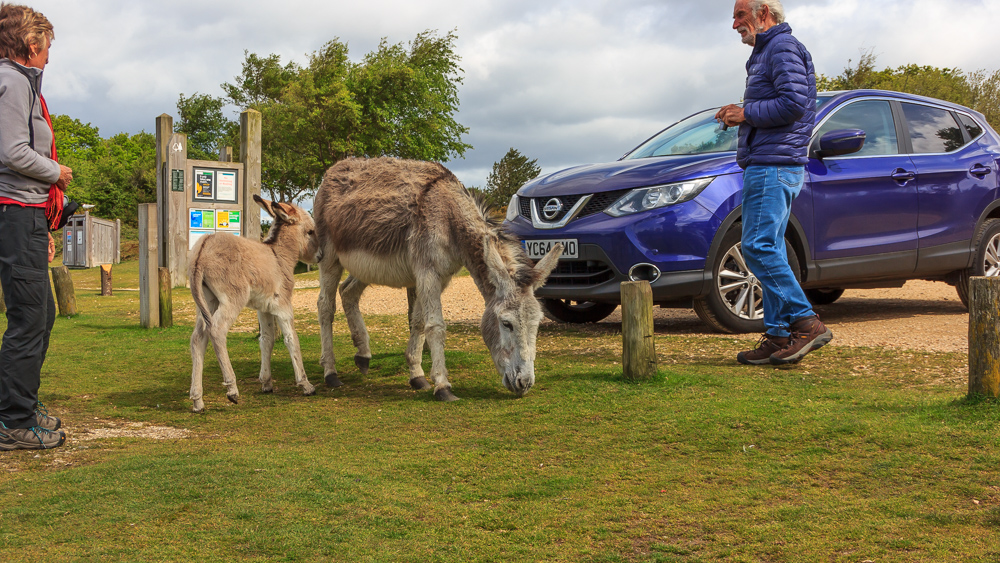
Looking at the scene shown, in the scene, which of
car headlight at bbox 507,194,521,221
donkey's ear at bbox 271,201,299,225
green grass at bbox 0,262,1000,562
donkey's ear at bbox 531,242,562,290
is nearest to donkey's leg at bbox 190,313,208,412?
green grass at bbox 0,262,1000,562

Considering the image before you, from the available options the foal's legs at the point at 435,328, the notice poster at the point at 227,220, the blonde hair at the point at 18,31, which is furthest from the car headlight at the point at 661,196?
the notice poster at the point at 227,220

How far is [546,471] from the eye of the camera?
4383 mm

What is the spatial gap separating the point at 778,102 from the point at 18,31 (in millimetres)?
5552

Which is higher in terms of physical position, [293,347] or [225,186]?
[225,186]

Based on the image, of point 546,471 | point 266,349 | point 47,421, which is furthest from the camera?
point 266,349

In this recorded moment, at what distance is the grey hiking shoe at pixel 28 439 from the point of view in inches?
198

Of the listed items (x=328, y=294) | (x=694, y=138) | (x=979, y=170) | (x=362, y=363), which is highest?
(x=694, y=138)

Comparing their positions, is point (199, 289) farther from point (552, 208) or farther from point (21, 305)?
point (552, 208)

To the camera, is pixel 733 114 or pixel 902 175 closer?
pixel 733 114

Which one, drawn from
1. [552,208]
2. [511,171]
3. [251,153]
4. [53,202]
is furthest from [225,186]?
[511,171]

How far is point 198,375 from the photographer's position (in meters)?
6.25

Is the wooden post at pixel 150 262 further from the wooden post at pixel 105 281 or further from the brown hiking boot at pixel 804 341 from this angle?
the brown hiking boot at pixel 804 341

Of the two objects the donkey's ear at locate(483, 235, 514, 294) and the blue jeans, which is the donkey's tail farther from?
the blue jeans

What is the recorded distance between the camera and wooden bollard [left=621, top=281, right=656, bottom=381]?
6.23m
